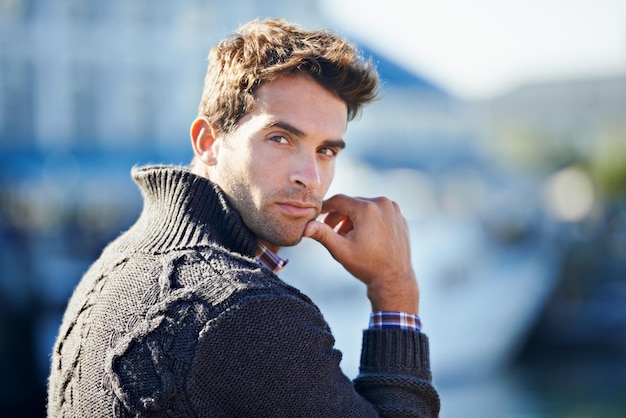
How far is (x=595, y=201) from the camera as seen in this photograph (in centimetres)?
2794

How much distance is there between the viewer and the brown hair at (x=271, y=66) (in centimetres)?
258

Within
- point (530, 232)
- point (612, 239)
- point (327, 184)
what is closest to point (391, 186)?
point (530, 232)

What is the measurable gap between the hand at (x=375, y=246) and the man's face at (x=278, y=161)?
0.11m

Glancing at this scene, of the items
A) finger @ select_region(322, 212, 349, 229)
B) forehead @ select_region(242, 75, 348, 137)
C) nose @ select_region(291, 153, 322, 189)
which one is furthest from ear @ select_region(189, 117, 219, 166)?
finger @ select_region(322, 212, 349, 229)

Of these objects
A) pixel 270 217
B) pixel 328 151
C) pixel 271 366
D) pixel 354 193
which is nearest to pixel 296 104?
pixel 328 151

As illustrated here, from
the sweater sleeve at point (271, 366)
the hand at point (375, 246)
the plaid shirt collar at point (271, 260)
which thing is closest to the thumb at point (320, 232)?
the hand at point (375, 246)

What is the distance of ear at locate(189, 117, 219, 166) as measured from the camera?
2.69 meters

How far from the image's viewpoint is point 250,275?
2.14 meters

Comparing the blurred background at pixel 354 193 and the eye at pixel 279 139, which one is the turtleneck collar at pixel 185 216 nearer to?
the eye at pixel 279 139

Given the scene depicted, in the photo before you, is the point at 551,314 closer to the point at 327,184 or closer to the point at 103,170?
the point at 103,170

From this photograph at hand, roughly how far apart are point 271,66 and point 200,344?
936mm

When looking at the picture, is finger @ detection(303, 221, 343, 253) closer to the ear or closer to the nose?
the nose

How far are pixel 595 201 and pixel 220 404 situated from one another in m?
27.6

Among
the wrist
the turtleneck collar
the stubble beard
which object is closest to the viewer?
the turtleneck collar
